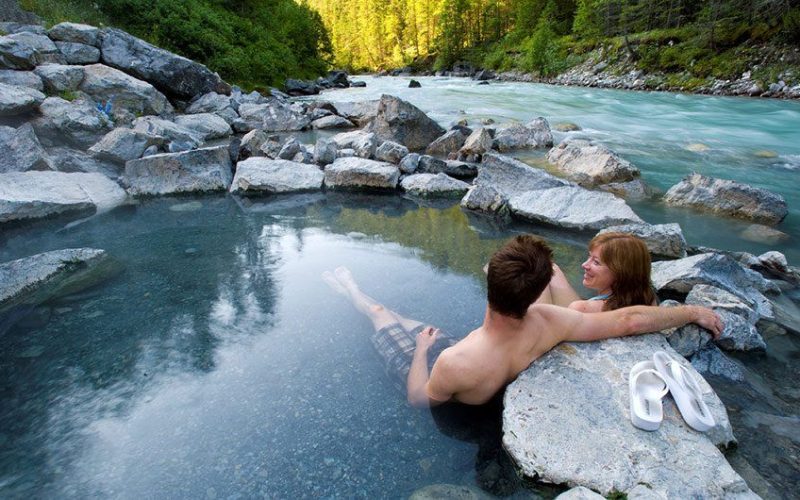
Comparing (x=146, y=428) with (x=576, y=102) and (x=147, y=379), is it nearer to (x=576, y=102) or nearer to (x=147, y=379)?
(x=147, y=379)

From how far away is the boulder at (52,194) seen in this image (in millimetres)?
6129

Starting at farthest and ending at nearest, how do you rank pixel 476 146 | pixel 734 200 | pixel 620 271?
pixel 476 146, pixel 734 200, pixel 620 271

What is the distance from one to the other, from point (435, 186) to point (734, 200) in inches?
173

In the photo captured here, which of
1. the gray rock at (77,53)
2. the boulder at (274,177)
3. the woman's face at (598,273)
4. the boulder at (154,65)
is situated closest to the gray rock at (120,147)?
the boulder at (274,177)

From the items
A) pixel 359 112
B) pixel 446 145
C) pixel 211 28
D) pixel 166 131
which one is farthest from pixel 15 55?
pixel 211 28

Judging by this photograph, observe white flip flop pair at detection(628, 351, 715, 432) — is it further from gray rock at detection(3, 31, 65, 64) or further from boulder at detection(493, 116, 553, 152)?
gray rock at detection(3, 31, 65, 64)

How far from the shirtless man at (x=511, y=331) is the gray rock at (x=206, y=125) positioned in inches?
433

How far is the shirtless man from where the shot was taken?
2.41 m

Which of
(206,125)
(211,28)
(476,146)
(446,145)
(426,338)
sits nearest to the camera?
(426,338)

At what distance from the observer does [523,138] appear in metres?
11.0

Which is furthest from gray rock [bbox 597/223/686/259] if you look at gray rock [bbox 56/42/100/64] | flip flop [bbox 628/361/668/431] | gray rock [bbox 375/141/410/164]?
gray rock [bbox 56/42/100/64]

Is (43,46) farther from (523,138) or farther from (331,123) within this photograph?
(523,138)

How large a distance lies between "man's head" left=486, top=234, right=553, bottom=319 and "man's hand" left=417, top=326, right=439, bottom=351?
2.93 ft

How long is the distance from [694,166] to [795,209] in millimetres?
2720
